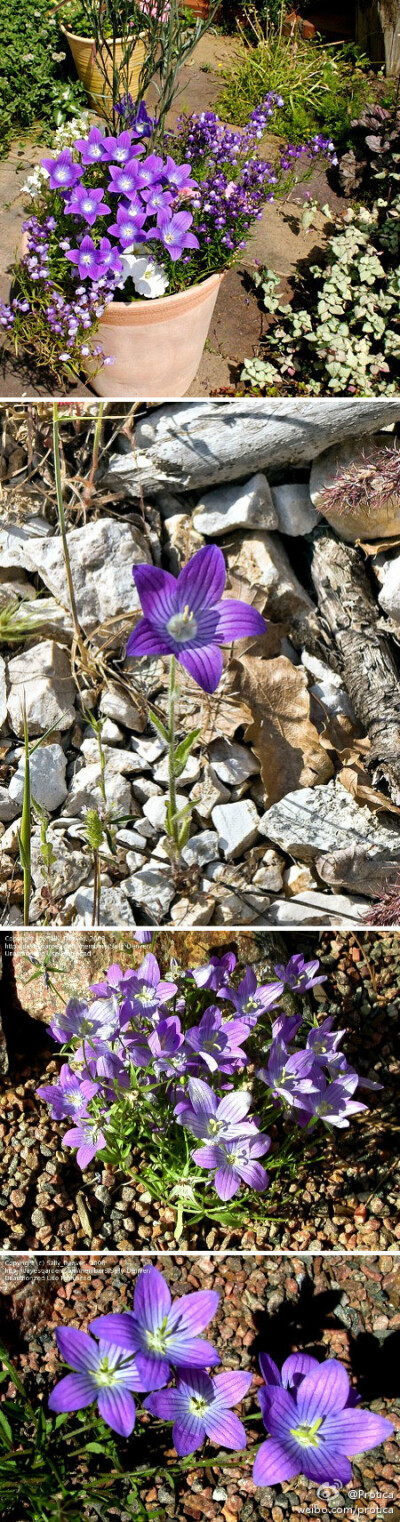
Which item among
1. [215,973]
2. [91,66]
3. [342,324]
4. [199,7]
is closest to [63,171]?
[342,324]

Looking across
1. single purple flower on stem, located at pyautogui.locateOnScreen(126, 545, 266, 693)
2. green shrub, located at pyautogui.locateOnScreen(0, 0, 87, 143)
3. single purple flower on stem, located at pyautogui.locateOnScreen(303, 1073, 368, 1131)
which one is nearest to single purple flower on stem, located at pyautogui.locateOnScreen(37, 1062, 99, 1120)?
single purple flower on stem, located at pyautogui.locateOnScreen(303, 1073, 368, 1131)

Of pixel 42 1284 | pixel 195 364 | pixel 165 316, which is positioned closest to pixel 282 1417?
pixel 42 1284

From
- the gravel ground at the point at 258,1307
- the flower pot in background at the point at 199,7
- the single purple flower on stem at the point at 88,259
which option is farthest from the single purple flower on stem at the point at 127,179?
the flower pot in background at the point at 199,7

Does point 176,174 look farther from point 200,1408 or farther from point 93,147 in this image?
point 200,1408

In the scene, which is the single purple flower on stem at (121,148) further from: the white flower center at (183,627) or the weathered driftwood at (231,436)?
the white flower center at (183,627)

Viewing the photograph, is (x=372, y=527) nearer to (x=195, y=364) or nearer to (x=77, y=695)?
(x=77, y=695)

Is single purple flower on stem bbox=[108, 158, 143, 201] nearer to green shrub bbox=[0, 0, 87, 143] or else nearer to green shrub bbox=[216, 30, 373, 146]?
green shrub bbox=[0, 0, 87, 143]
